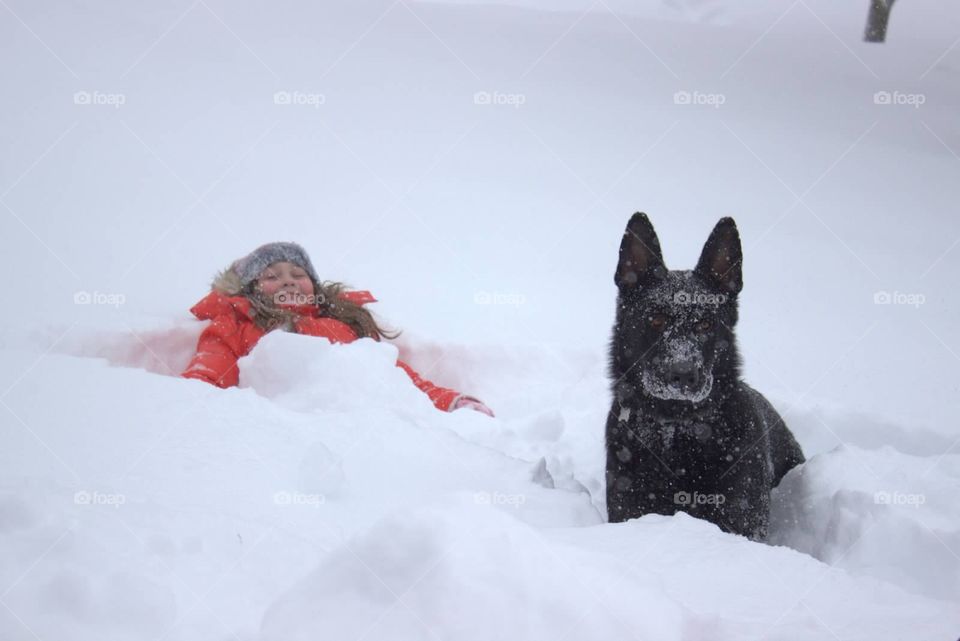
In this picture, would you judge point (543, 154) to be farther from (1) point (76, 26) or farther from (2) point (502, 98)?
(1) point (76, 26)

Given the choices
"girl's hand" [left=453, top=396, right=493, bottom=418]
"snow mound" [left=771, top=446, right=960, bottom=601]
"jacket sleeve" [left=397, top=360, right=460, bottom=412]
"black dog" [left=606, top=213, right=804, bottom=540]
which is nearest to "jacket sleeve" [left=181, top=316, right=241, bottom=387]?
"jacket sleeve" [left=397, top=360, right=460, bottom=412]

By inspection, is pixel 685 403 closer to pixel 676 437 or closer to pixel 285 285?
pixel 676 437

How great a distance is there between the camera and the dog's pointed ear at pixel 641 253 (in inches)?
118

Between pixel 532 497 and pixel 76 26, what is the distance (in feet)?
32.5

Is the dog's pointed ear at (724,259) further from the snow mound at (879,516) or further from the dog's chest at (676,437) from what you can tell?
the snow mound at (879,516)

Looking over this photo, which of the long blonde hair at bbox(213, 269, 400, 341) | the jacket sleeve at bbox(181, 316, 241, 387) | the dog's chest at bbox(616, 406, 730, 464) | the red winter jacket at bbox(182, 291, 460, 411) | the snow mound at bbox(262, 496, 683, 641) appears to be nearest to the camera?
the snow mound at bbox(262, 496, 683, 641)

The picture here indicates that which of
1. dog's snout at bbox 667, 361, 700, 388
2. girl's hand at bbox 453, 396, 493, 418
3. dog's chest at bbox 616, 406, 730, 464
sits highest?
dog's snout at bbox 667, 361, 700, 388

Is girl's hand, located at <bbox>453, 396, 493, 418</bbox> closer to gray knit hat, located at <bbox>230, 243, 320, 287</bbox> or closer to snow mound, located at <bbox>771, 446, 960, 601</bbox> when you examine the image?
gray knit hat, located at <bbox>230, 243, 320, 287</bbox>

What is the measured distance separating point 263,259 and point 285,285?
0.86 feet

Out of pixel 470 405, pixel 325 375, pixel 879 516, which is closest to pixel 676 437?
pixel 879 516

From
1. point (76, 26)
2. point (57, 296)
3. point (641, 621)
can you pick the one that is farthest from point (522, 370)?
point (76, 26)

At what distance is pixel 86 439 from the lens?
2.18m

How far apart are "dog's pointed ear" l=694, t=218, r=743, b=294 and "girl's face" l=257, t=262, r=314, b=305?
2571 mm

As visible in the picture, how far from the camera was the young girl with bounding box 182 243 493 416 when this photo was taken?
13.9ft
